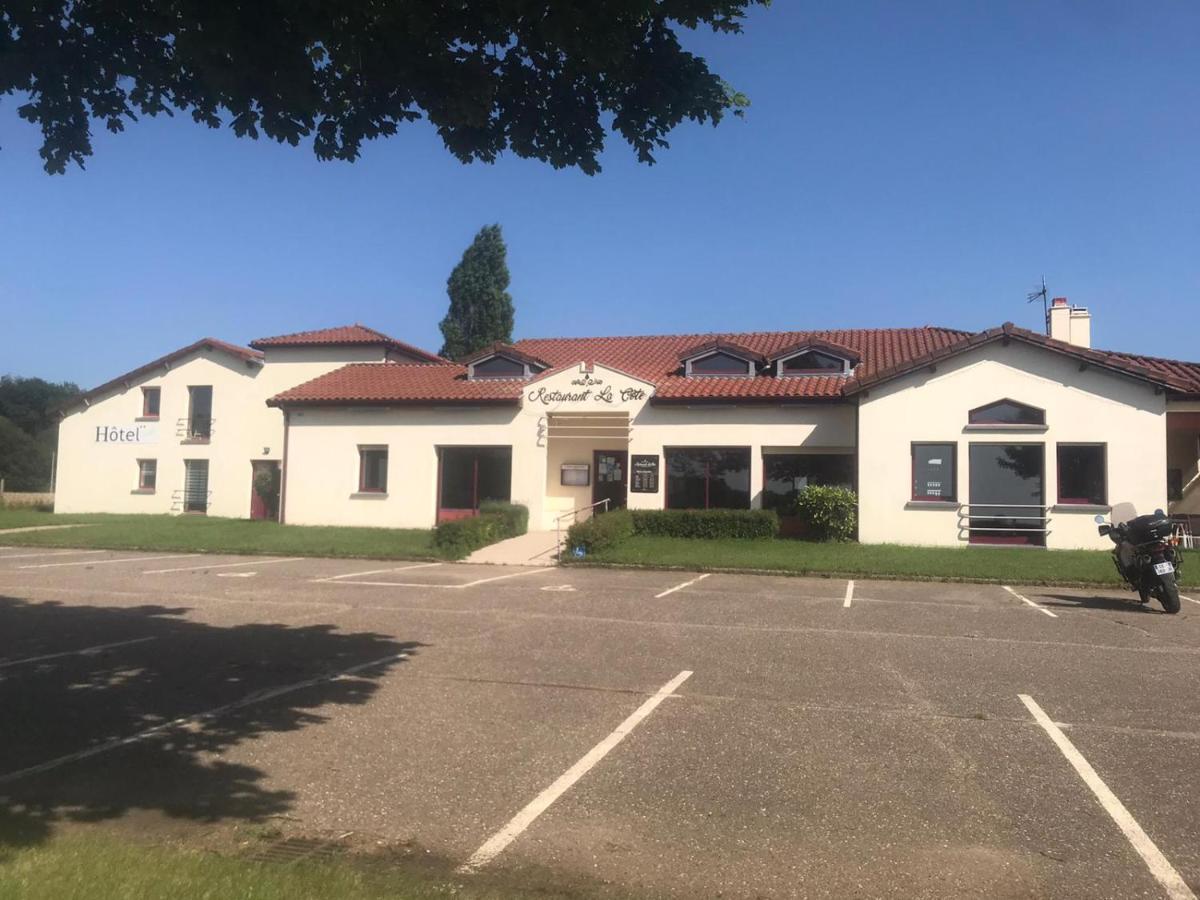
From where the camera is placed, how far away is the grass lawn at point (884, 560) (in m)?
16.2

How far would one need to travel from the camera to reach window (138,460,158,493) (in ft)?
104

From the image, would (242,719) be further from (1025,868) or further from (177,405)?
(177,405)

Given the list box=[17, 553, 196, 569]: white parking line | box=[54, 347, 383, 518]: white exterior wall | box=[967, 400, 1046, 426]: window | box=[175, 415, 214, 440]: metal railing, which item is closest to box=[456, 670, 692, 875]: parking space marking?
box=[17, 553, 196, 569]: white parking line

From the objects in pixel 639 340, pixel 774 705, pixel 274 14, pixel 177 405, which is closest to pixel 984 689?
pixel 774 705

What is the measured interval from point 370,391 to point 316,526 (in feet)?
14.0

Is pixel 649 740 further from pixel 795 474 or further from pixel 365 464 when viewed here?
pixel 365 464

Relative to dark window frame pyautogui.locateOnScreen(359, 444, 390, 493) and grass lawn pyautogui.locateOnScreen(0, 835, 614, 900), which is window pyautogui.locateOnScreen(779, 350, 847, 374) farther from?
grass lawn pyautogui.locateOnScreen(0, 835, 614, 900)

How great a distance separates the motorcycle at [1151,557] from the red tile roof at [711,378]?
8.12 m

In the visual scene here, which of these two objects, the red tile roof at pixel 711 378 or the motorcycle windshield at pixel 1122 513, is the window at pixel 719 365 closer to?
the red tile roof at pixel 711 378

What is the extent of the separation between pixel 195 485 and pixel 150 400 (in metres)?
3.79

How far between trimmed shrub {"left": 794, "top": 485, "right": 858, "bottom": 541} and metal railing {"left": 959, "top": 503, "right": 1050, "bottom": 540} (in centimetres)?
243

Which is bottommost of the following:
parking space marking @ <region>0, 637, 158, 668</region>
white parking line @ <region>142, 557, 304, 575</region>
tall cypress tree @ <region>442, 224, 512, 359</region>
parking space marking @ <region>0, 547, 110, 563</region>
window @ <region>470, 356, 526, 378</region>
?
parking space marking @ <region>0, 547, 110, 563</region>

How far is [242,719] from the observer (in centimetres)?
612

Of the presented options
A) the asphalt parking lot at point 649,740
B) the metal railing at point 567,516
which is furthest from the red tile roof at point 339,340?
the asphalt parking lot at point 649,740
